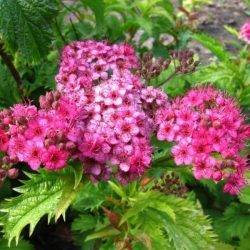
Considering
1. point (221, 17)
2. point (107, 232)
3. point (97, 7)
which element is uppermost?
point (97, 7)

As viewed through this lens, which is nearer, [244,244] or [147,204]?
[147,204]

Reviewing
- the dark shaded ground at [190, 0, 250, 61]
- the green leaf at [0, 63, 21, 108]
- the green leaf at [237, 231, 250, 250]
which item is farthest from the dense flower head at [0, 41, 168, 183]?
the dark shaded ground at [190, 0, 250, 61]

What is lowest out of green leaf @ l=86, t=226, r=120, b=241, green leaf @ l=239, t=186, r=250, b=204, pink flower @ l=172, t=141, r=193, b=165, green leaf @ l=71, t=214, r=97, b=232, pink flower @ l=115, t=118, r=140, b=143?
green leaf @ l=239, t=186, r=250, b=204

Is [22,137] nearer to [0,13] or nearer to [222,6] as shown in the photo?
[0,13]

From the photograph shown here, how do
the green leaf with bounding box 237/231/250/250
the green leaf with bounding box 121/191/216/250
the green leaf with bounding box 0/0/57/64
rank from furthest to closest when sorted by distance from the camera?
1. the green leaf with bounding box 237/231/250/250
2. the green leaf with bounding box 0/0/57/64
3. the green leaf with bounding box 121/191/216/250

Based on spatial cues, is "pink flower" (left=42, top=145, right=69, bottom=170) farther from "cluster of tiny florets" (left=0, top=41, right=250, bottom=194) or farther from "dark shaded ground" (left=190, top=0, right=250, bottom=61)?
"dark shaded ground" (left=190, top=0, right=250, bottom=61)

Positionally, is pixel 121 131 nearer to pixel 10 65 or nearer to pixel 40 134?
pixel 40 134

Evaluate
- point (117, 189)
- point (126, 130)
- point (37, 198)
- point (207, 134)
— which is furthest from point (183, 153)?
point (37, 198)
